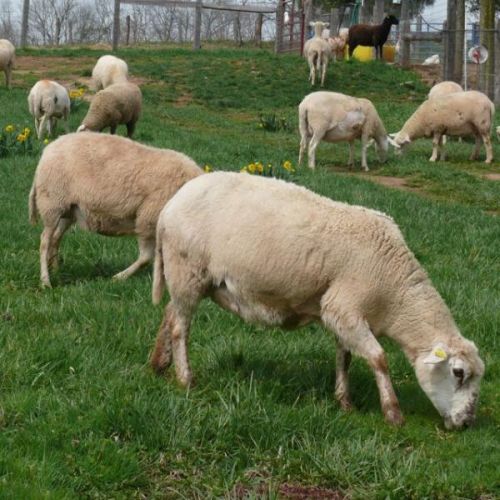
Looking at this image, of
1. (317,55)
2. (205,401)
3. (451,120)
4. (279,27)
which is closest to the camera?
(205,401)

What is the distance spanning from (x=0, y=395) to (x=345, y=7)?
131 feet

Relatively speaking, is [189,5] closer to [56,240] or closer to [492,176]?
[492,176]

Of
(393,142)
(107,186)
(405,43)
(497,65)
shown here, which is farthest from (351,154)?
(405,43)

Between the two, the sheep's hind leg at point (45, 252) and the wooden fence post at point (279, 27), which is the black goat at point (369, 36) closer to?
the wooden fence post at point (279, 27)

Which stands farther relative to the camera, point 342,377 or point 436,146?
point 436,146

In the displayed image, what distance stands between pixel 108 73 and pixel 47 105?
5.55 meters

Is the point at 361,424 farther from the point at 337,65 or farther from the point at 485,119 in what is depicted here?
the point at 337,65

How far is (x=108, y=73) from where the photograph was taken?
781 inches

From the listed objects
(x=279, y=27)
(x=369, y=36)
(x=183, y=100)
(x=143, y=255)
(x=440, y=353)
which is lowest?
(x=440, y=353)

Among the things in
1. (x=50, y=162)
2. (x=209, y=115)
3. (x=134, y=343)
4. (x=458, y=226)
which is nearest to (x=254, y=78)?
(x=209, y=115)

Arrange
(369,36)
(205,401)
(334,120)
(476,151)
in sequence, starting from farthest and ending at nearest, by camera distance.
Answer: (369,36), (476,151), (334,120), (205,401)

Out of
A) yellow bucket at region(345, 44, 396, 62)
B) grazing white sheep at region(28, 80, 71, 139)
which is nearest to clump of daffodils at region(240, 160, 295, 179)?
grazing white sheep at region(28, 80, 71, 139)

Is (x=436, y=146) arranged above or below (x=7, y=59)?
below

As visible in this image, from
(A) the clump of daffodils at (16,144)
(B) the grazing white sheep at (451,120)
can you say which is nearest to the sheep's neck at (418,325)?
(A) the clump of daffodils at (16,144)
